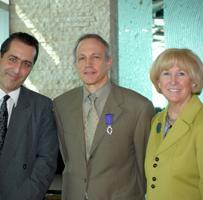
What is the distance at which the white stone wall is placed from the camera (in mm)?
4105

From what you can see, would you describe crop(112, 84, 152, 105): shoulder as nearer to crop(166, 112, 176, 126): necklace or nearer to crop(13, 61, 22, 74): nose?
crop(166, 112, 176, 126): necklace

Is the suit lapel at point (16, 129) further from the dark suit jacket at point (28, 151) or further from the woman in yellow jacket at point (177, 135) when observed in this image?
the woman in yellow jacket at point (177, 135)

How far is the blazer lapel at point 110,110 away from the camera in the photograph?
2.19 meters

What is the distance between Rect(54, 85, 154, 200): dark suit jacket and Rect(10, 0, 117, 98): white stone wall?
6.24 feet

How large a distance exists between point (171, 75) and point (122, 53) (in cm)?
225

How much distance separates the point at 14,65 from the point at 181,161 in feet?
3.75

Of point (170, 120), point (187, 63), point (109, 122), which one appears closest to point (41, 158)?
point (109, 122)

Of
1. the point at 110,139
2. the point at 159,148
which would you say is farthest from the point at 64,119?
the point at 159,148

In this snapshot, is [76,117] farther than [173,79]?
Yes

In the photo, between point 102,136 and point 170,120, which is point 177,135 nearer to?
point 170,120

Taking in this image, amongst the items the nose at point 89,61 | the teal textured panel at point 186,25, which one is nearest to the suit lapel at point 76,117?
the nose at point 89,61

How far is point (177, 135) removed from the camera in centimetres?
190

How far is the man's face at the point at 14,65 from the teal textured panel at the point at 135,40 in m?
2.13

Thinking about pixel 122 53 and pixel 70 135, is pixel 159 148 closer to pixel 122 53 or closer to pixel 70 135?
pixel 70 135
